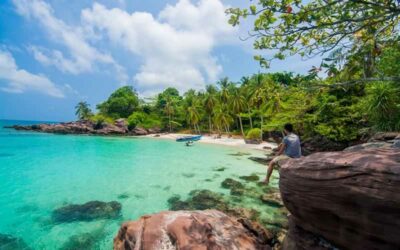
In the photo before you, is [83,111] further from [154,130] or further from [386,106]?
[386,106]

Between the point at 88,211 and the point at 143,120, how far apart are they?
5535 cm

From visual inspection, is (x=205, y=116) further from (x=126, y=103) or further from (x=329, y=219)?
(x=329, y=219)

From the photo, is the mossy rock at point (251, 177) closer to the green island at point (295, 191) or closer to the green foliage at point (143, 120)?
the green island at point (295, 191)

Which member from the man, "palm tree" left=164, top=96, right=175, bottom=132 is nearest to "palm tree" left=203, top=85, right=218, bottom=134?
"palm tree" left=164, top=96, right=175, bottom=132

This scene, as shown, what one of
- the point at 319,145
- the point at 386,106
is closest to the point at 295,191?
the point at 386,106

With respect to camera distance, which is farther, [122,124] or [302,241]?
[122,124]

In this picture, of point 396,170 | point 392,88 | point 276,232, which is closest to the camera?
point 396,170

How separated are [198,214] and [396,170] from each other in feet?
11.1

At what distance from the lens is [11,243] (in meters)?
6.52

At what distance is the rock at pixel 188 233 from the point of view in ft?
13.1

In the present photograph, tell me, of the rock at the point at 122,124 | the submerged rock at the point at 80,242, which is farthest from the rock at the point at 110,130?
the submerged rock at the point at 80,242

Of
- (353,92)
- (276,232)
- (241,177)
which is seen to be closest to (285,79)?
(353,92)

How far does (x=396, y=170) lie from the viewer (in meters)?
2.75

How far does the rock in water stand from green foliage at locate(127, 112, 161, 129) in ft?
189
